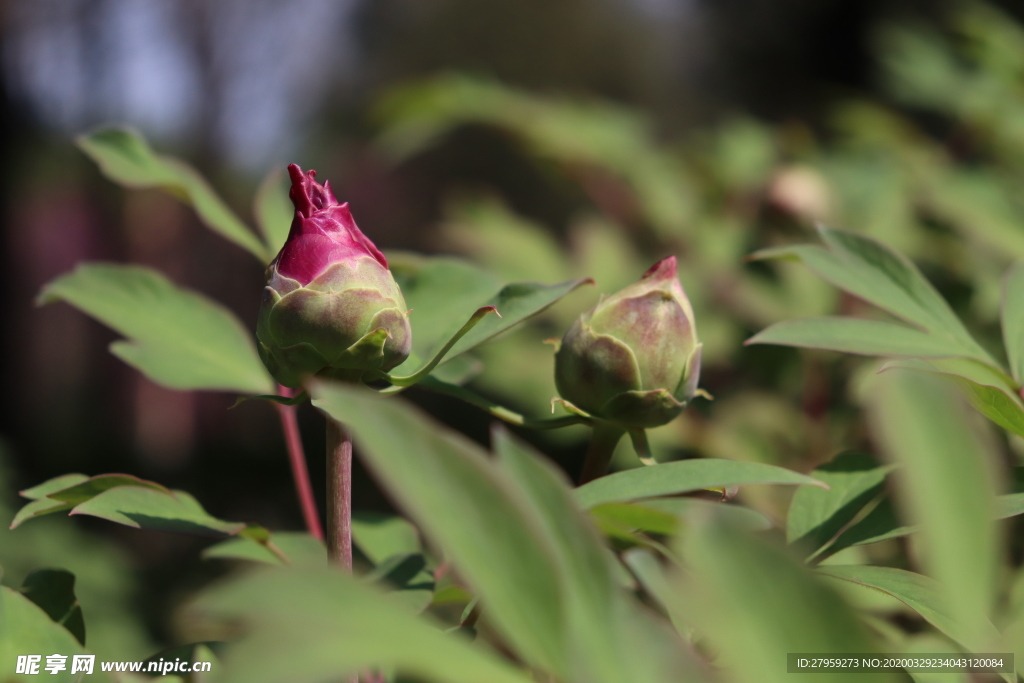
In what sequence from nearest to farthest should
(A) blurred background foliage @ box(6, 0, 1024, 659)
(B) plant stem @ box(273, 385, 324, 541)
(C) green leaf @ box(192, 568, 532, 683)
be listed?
1. (C) green leaf @ box(192, 568, 532, 683)
2. (B) plant stem @ box(273, 385, 324, 541)
3. (A) blurred background foliage @ box(6, 0, 1024, 659)

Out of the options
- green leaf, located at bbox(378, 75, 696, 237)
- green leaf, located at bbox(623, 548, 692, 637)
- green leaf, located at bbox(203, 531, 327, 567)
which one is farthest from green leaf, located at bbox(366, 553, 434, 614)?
green leaf, located at bbox(378, 75, 696, 237)

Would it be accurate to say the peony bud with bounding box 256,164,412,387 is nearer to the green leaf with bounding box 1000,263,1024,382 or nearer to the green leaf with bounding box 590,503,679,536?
the green leaf with bounding box 590,503,679,536

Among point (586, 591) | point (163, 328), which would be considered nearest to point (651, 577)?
point (586, 591)

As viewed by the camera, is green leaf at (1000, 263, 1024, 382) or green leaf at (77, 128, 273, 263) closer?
green leaf at (1000, 263, 1024, 382)

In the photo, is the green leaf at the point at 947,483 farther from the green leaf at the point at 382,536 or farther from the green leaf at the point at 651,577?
the green leaf at the point at 382,536

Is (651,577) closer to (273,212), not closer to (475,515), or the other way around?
(475,515)

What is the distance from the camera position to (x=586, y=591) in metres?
0.19

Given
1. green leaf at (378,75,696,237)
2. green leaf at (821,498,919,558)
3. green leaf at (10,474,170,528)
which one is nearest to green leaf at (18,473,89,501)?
green leaf at (10,474,170,528)

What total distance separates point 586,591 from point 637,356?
184 mm

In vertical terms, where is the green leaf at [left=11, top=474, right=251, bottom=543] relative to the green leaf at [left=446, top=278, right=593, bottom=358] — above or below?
below

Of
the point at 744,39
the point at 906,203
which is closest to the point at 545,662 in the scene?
the point at 906,203

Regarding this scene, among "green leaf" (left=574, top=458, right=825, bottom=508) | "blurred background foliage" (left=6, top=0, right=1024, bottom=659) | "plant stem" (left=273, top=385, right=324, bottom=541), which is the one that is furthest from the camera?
"blurred background foliage" (left=6, top=0, right=1024, bottom=659)

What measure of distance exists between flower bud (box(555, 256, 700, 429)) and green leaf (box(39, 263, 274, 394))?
0.66 ft

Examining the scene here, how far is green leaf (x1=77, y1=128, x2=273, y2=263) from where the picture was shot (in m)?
0.48
